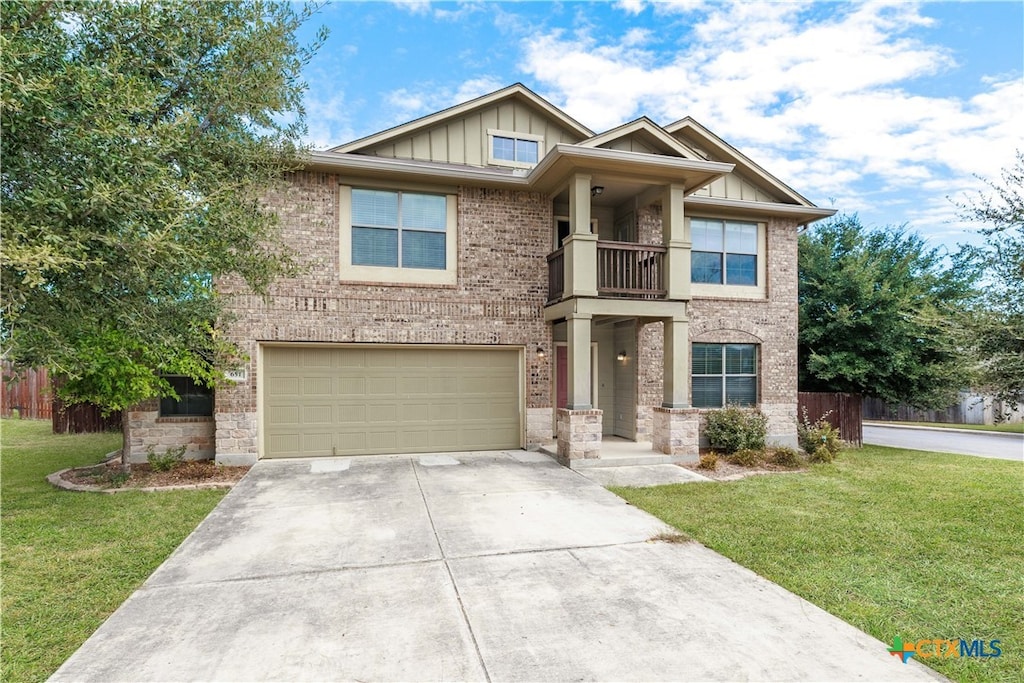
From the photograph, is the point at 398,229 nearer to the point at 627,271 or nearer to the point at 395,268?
the point at 395,268

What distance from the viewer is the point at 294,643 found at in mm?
3070

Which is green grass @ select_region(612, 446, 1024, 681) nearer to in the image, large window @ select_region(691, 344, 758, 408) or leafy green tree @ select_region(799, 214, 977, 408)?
large window @ select_region(691, 344, 758, 408)

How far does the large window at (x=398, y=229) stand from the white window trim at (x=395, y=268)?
7 cm

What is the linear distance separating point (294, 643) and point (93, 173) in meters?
4.35

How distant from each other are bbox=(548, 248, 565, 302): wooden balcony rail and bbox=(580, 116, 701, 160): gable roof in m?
2.23

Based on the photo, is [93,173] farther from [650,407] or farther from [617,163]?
[650,407]

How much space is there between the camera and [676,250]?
9.22 m

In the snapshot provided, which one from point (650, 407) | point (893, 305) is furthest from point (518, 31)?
point (893, 305)

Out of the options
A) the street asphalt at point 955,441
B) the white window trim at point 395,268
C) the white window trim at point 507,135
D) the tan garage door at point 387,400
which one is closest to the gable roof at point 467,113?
the white window trim at point 507,135

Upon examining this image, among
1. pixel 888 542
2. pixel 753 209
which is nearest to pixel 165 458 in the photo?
pixel 888 542

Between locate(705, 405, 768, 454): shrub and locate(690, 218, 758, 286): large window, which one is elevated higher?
locate(690, 218, 758, 286): large window

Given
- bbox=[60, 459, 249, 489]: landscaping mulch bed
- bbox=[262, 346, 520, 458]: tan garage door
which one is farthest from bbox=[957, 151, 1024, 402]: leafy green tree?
bbox=[60, 459, 249, 489]: landscaping mulch bed

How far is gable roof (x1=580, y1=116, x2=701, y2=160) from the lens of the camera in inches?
375

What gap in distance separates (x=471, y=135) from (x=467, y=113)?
1.51 feet
